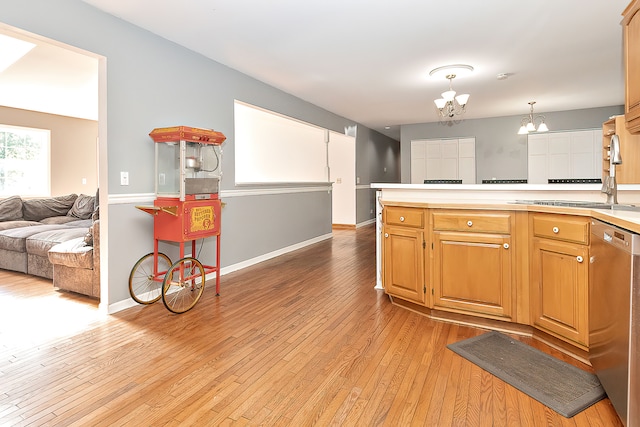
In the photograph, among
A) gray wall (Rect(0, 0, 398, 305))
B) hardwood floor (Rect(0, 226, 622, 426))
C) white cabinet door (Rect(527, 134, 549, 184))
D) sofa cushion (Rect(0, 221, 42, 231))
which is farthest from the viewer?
white cabinet door (Rect(527, 134, 549, 184))

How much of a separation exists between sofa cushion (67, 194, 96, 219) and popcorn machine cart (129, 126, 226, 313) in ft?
10.4

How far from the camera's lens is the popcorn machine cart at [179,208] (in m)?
3.20

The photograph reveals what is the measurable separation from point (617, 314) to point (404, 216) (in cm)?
162

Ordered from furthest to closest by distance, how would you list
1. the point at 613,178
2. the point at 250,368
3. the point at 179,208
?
the point at 179,208 → the point at 613,178 → the point at 250,368

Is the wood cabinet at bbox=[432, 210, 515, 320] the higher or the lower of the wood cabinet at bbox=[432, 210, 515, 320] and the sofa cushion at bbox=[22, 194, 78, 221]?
the lower

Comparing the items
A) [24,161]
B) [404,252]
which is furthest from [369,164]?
[24,161]

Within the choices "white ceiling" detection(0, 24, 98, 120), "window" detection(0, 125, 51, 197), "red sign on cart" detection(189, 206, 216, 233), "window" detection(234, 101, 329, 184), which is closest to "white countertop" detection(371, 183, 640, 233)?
"red sign on cart" detection(189, 206, 216, 233)

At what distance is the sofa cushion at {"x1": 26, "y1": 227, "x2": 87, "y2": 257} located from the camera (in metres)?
4.09

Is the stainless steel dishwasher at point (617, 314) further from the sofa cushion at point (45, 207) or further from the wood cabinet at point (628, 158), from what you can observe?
the sofa cushion at point (45, 207)

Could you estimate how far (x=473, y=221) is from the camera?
265 cm

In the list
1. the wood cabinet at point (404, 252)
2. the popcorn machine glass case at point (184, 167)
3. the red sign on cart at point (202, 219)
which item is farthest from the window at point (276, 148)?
the wood cabinet at point (404, 252)

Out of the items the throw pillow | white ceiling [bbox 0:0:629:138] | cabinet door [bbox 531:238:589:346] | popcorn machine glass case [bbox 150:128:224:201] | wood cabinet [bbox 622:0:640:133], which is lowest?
cabinet door [bbox 531:238:589:346]

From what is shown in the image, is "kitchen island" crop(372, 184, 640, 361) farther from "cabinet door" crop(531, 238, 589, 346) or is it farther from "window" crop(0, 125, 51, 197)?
"window" crop(0, 125, 51, 197)

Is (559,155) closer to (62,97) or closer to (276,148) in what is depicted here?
(276,148)
